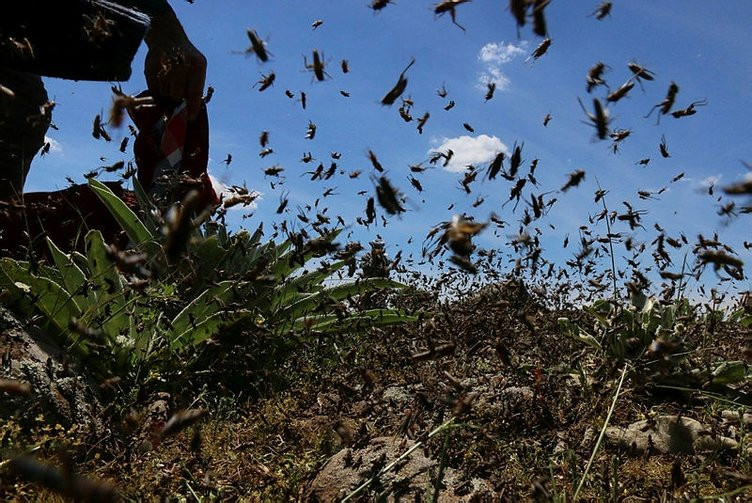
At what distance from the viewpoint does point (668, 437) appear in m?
4.28

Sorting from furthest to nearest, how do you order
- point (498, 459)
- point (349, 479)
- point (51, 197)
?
1. point (51, 197)
2. point (498, 459)
3. point (349, 479)

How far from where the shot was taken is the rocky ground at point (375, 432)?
313cm

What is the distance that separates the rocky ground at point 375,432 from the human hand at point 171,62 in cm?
239

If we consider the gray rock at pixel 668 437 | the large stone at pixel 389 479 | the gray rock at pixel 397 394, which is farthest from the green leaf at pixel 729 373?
the large stone at pixel 389 479

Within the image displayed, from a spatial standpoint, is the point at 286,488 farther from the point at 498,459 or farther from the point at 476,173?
the point at 476,173

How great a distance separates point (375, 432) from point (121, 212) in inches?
129

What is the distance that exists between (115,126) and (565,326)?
499 cm

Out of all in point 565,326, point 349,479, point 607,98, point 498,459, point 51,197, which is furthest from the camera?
point 565,326

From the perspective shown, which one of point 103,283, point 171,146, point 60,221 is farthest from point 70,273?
point 60,221

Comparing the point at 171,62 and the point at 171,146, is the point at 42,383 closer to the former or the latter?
the point at 171,146

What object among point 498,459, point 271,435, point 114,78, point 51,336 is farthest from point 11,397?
point 498,459

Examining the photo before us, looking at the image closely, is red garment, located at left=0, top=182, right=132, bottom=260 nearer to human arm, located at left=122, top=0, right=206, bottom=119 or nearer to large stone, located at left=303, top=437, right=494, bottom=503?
human arm, located at left=122, top=0, right=206, bottom=119

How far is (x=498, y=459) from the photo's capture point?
365 cm

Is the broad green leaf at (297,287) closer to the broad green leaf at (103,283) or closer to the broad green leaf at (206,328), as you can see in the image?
the broad green leaf at (206,328)
